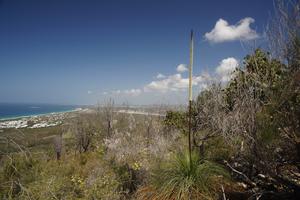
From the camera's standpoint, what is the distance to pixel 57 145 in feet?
80.4

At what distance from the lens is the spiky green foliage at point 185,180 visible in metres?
4.73

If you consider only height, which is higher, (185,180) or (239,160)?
(239,160)

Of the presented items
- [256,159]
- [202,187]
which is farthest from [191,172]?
[256,159]

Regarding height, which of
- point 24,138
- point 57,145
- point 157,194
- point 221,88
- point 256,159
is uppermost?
point 221,88

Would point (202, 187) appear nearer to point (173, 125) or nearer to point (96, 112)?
point (173, 125)

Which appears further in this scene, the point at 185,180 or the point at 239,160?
the point at 239,160

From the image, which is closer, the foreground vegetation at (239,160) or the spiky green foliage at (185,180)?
the foreground vegetation at (239,160)

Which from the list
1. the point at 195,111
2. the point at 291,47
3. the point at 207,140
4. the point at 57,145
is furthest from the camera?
the point at 57,145

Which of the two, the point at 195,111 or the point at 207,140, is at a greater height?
the point at 195,111

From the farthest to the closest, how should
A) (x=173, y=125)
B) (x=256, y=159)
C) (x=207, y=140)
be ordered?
(x=173, y=125) < (x=207, y=140) < (x=256, y=159)

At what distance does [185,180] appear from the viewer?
482 centimetres

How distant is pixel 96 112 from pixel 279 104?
32.4m

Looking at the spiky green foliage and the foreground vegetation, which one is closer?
the foreground vegetation

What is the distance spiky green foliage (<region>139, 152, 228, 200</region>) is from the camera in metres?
4.73
